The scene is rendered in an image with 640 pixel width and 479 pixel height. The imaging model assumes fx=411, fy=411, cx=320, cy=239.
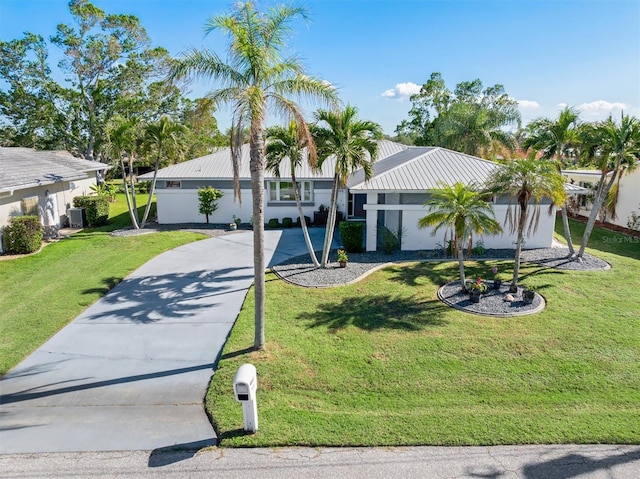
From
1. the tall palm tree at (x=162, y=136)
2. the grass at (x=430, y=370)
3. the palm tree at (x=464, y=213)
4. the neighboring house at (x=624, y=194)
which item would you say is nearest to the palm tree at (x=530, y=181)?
the palm tree at (x=464, y=213)

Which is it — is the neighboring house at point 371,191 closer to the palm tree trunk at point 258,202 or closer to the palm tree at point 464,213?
the palm tree at point 464,213

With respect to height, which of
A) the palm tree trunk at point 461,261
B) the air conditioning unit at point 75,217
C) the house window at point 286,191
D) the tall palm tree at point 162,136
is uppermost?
the tall palm tree at point 162,136

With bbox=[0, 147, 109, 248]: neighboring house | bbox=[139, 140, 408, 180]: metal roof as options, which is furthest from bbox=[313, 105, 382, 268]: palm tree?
bbox=[0, 147, 109, 248]: neighboring house

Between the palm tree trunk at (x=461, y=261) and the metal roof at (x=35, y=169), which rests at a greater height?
the metal roof at (x=35, y=169)

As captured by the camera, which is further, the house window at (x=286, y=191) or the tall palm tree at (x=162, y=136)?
the house window at (x=286, y=191)

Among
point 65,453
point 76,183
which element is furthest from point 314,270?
point 76,183
